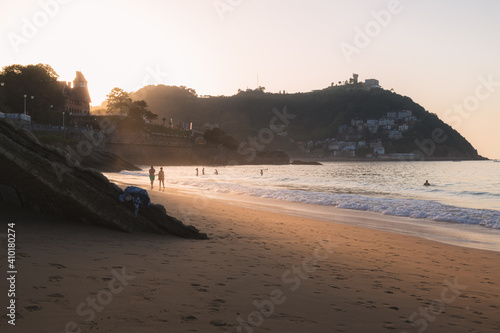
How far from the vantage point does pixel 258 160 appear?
16700 centimetres

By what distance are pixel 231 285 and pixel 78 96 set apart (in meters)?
126

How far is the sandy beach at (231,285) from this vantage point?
4656 millimetres

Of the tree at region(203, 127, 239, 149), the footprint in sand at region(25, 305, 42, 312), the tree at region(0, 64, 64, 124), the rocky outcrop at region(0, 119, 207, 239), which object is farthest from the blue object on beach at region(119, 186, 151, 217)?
the tree at region(203, 127, 239, 149)

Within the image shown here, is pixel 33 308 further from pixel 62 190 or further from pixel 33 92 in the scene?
pixel 33 92

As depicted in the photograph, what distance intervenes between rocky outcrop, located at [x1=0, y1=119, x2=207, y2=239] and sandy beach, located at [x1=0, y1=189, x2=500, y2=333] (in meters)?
0.47

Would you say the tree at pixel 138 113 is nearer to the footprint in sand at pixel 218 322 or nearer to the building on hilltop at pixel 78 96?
the building on hilltop at pixel 78 96

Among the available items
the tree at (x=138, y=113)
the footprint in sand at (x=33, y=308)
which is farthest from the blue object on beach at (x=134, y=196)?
the tree at (x=138, y=113)

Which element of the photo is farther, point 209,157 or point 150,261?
point 209,157

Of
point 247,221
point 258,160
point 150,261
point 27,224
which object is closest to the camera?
point 150,261

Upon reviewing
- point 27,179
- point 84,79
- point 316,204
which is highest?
point 84,79

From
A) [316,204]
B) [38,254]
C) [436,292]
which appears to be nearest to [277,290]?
[436,292]

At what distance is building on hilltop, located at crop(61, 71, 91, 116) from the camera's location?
10906 centimetres

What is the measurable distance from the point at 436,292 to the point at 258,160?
160 m

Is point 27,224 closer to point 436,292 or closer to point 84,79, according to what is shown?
point 436,292
